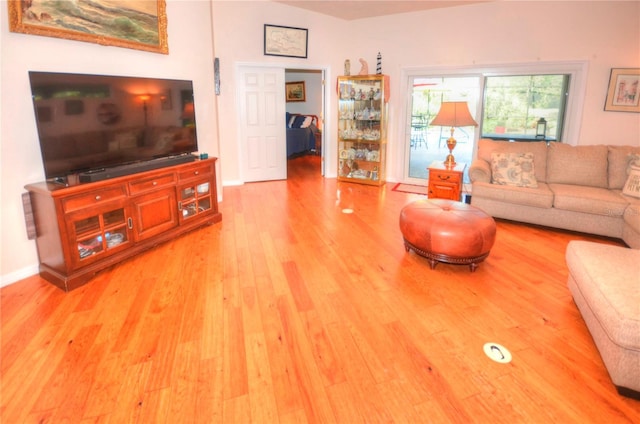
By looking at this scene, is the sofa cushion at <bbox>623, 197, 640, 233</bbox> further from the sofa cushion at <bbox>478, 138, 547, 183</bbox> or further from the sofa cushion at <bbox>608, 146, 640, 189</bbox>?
the sofa cushion at <bbox>478, 138, 547, 183</bbox>

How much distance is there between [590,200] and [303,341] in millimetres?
3406

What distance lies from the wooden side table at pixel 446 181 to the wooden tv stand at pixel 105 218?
2.94 meters

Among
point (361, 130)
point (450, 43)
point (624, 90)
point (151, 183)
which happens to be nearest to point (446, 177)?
point (361, 130)

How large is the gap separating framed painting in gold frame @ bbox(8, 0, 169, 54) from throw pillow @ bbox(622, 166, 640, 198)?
16.6 feet

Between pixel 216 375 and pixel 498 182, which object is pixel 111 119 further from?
pixel 498 182

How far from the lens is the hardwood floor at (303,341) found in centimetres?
179

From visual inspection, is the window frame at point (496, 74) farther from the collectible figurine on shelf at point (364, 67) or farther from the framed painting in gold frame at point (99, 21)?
the framed painting in gold frame at point (99, 21)

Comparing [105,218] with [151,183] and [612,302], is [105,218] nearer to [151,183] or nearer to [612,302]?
[151,183]

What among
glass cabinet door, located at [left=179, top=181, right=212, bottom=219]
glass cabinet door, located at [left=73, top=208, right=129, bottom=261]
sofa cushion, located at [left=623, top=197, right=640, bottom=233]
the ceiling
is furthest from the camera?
the ceiling

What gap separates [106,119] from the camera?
10.4 feet

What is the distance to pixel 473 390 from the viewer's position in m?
1.89

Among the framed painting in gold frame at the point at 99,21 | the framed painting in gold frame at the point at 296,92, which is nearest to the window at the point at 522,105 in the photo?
the framed painting in gold frame at the point at 99,21

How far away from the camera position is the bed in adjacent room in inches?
347

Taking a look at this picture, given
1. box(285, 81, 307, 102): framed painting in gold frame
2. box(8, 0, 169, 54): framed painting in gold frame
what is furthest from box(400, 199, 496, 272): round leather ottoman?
box(285, 81, 307, 102): framed painting in gold frame
